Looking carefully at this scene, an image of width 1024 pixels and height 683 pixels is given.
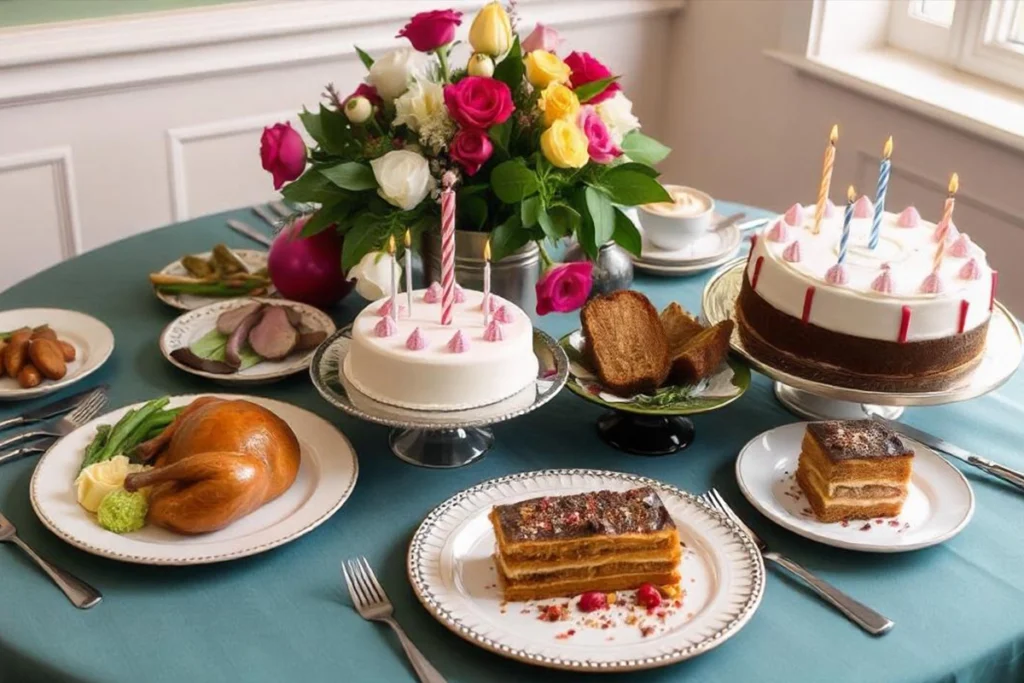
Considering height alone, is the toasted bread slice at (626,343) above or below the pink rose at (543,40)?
below

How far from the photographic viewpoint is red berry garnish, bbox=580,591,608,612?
123 cm

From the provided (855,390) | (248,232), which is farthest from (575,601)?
(248,232)

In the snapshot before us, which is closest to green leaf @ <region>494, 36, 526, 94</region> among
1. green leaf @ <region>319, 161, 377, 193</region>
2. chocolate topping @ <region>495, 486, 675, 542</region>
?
green leaf @ <region>319, 161, 377, 193</region>

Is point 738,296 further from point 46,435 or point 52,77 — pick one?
point 52,77

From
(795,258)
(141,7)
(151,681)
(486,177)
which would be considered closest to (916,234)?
(795,258)

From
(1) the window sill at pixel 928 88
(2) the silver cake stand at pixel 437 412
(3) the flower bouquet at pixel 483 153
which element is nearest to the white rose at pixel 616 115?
(3) the flower bouquet at pixel 483 153

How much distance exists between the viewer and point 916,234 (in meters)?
1.74

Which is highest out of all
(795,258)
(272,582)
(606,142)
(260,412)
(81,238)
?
(606,142)

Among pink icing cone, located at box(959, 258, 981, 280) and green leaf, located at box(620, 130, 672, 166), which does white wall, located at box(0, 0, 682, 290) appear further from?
pink icing cone, located at box(959, 258, 981, 280)

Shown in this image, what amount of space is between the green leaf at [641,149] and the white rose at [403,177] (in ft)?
1.11

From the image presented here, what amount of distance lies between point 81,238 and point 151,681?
2.03m

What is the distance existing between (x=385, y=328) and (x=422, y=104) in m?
0.35

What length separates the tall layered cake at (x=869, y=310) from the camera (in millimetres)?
1543

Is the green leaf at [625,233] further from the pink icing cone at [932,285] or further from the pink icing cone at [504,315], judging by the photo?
the pink icing cone at [932,285]
